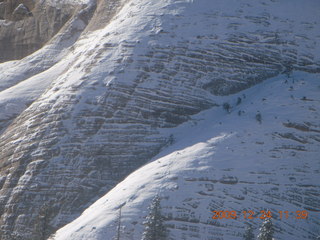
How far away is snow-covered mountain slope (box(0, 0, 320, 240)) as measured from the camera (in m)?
34.3

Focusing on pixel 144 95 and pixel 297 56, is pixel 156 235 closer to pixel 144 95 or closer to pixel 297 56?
pixel 144 95

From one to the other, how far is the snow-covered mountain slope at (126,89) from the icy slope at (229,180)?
2.63m

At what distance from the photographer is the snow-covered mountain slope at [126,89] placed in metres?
34.3

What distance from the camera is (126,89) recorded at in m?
38.5

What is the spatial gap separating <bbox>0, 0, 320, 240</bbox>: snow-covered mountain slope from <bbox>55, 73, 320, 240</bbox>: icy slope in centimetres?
263

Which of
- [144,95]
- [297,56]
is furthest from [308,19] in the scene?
[144,95]

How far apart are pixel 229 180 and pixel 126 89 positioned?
38.9 ft

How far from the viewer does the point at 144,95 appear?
125ft
